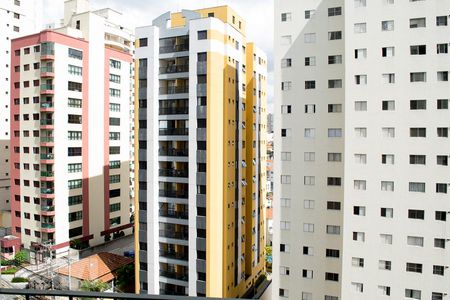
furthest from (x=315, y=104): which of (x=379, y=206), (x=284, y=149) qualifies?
(x=379, y=206)

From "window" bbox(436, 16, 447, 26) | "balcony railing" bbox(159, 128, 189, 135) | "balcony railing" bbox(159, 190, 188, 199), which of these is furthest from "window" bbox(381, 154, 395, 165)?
"balcony railing" bbox(159, 190, 188, 199)

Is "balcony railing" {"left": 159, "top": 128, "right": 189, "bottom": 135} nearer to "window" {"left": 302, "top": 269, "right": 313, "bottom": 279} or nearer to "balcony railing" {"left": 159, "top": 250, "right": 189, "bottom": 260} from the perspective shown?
"balcony railing" {"left": 159, "top": 250, "right": 189, "bottom": 260}

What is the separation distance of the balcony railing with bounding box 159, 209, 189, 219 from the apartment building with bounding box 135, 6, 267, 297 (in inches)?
3.1

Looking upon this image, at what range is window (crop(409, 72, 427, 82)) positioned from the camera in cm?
2016

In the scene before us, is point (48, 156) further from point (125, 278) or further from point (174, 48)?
point (174, 48)

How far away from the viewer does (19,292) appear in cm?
344

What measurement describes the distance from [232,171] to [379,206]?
1189 cm

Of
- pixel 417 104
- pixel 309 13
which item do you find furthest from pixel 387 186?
pixel 309 13

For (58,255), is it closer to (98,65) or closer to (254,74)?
(98,65)

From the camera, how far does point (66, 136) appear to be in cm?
3822

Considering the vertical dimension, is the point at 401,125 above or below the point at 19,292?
above

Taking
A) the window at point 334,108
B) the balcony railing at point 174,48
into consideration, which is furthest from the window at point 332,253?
the balcony railing at point 174,48

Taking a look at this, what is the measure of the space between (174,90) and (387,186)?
1681 centimetres

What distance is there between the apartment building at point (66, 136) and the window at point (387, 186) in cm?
3147
